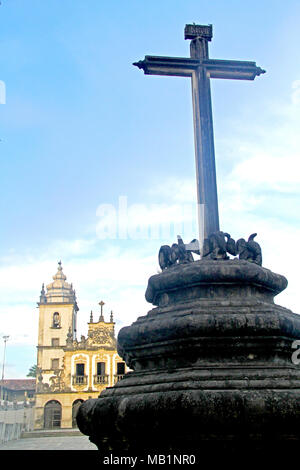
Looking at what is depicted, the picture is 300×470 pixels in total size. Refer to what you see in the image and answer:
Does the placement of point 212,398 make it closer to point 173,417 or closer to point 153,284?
point 173,417

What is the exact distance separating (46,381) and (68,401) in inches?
267

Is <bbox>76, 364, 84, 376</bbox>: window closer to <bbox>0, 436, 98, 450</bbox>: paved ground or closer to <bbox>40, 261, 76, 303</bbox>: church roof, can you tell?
<bbox>40, 261, 76, 303</bbox>: church roof

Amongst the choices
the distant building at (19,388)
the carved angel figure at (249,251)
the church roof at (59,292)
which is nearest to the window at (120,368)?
the church roof at (59,292)

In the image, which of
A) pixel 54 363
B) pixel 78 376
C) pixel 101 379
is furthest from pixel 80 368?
pixel 54 363

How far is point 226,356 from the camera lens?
4.09m

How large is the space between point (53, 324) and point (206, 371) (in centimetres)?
4727

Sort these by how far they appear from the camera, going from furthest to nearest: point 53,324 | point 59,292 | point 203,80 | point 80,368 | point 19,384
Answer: point 19,384 < point 59,292 < point 53,324 < point 80,368 < point 203,80

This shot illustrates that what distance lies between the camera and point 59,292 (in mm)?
50406

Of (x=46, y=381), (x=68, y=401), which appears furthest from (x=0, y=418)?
(x=46, y=381)

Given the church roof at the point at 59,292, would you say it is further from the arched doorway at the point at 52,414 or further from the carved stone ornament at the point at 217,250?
the carved stone ornament at the point at 217,250

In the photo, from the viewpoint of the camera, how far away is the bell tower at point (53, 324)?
159ft

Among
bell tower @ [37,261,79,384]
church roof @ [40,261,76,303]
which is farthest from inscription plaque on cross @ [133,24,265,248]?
church roof @ [40,261,76,303]

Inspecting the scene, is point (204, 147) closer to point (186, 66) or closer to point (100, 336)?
point (186, 66)

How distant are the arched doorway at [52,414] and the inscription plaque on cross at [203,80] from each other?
131ft
